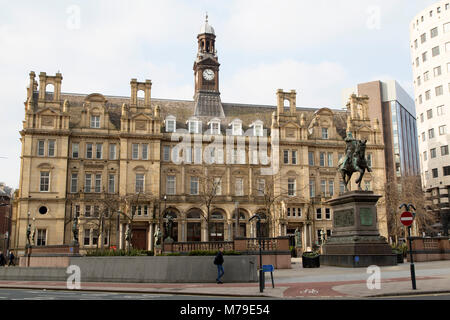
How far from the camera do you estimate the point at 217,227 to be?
66000 millimetres

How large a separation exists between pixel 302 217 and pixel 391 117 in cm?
7147

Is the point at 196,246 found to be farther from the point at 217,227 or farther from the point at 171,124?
the point at 171,124

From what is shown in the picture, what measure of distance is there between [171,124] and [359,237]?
45172 mm

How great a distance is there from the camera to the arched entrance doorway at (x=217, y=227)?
65569 mm

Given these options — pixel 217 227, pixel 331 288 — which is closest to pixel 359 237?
pixel 331 288

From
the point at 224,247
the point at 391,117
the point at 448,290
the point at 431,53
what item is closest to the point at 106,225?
the point at 224,247

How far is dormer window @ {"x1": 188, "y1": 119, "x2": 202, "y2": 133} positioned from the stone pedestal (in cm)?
4139

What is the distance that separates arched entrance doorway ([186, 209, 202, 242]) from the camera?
64.8 metres

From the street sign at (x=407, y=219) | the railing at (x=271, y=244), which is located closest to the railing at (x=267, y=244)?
the railing at (x=271, y=244)

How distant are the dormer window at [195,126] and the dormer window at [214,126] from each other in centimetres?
166

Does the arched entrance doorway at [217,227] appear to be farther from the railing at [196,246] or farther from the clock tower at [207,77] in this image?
the railing at [196,246]

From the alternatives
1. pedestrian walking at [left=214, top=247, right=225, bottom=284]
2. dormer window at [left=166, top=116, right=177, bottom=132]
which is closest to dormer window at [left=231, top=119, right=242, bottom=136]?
dormer window at [left=166, top=116, right=177, bottom=132]
